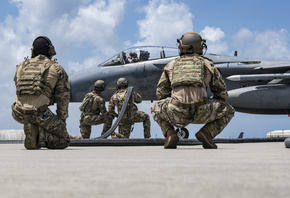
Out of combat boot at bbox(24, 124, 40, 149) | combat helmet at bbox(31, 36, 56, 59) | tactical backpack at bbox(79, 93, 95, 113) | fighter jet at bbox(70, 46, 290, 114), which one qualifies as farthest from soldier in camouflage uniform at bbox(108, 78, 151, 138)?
combat boot at bbox(24, 124, 40, 149)

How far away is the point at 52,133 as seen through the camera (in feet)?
17.7

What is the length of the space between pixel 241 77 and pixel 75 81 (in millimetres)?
4611

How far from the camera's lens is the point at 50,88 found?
5344 millimetres

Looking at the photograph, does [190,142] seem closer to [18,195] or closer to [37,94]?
[37,94]

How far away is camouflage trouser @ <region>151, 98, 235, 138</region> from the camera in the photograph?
505 centimetres

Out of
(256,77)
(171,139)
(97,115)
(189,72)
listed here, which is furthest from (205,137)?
(256,77)

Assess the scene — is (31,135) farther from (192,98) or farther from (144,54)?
(144,54)

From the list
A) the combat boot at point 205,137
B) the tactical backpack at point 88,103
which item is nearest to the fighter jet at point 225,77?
the tactical backpack at point 88,103

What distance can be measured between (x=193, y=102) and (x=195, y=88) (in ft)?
0.60

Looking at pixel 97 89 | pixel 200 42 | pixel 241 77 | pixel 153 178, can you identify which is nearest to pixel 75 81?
pixel 97 89

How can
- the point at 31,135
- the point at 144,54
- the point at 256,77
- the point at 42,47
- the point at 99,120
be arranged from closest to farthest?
the point at 31,135 < the point at 42,47 < the point at 99,120 < the point at 256,77 < the point at 144,54

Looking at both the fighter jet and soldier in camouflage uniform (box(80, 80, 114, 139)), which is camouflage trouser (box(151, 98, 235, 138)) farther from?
the fighter jet

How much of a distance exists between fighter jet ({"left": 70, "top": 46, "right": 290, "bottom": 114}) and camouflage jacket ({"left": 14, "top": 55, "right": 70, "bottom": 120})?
6120 mm

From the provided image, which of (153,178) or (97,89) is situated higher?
(97,89)
